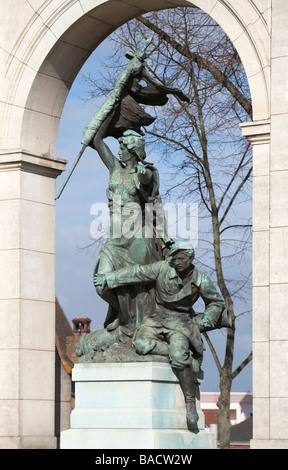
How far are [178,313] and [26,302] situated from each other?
8.40 feet

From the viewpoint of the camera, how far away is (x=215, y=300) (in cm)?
1197

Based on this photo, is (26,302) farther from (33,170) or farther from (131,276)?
(131,276)

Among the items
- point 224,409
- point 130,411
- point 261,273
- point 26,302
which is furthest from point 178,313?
point 224,409

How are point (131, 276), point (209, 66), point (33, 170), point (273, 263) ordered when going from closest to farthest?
1. point (273, 263)
2. point (131, 276)
3. point (33, 170)
4. point (209, 66)

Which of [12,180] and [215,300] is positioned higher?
[12,180]

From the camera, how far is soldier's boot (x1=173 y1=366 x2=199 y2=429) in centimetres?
1149

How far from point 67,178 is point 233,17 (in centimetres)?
264

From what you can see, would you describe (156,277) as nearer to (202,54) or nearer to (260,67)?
(260,67)

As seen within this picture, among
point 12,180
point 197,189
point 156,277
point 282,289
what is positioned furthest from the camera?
point 197,189

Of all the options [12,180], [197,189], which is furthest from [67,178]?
[197,189]

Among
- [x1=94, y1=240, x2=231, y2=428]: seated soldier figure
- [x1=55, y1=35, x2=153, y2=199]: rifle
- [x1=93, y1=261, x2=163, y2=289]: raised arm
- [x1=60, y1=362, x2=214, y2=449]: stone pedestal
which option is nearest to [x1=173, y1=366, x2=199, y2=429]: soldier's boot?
[x1=94, y1=240, x2=231, y2=428]: seated soldier figure

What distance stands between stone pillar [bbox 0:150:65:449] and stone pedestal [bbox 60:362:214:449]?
1.85 meters

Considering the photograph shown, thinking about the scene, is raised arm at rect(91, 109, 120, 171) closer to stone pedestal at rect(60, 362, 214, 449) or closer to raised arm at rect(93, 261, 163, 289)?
raised arm at rect(93, 261, 163, 289)

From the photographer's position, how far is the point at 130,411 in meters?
11.5
